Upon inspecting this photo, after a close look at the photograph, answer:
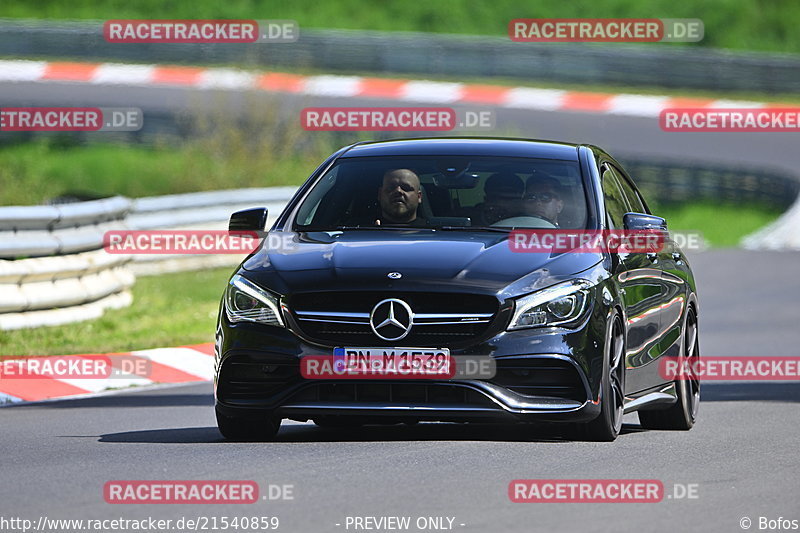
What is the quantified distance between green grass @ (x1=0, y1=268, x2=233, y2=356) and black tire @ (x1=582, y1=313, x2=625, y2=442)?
566cm

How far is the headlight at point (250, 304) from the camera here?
8961 millimetres

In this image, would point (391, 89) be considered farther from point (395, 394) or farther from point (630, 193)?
point (395, 394)

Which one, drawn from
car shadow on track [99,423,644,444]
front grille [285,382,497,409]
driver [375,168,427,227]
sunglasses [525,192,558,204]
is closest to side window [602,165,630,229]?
sunglasses [525,192,558,204]

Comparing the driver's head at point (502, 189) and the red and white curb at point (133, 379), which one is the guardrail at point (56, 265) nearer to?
the red and white curb at point (133, 379)

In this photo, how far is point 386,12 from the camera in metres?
46.3

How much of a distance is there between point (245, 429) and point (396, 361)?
3.46 feet

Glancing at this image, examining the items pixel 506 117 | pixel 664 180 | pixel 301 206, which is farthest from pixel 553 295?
pixel 506 117

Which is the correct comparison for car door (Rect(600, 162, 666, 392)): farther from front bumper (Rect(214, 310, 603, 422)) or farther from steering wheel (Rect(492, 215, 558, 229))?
front bumper (Rect(214, 310, 603, 422))

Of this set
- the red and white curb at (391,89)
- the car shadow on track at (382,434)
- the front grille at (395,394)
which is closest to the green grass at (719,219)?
the red and white curb at (391,89)

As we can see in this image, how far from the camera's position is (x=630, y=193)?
11.3 meters

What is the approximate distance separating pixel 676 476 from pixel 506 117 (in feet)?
82.5

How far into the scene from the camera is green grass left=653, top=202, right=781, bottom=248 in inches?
1032

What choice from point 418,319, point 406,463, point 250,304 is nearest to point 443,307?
point 418,319

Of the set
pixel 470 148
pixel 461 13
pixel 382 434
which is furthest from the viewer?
pixel 461 13
